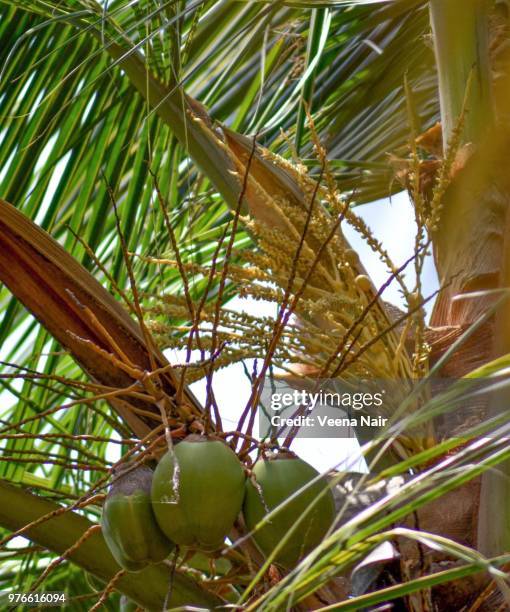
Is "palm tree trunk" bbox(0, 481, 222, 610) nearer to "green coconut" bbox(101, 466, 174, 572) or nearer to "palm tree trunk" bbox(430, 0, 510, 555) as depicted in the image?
"green coconut" bbox(101, 466, 174, 572)

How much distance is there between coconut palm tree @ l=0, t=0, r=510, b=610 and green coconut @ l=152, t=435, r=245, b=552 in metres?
0.05

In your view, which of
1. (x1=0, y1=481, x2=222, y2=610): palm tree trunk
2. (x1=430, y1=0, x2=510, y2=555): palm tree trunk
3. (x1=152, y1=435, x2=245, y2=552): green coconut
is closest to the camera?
(x1=152, y1=435, x2=245, y2=552): green coconut

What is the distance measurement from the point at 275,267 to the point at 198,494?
0.43 metres

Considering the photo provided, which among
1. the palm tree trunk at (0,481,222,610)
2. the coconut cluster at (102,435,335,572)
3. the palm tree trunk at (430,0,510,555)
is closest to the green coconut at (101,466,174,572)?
the coconut cluster at (102,435,335,572)

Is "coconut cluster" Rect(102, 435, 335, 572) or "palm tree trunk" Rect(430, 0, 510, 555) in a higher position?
"palm tree trunk" Rect(430, 0, 510, 555)

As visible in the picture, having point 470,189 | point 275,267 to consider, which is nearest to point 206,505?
point 275,267

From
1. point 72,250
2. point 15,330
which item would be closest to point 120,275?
point 72,250

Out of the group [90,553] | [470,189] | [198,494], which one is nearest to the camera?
[198,494]

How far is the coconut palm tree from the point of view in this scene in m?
1.09

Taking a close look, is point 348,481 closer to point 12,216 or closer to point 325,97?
point 12,216

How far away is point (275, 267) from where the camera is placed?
1.32 m

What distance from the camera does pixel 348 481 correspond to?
1258mm

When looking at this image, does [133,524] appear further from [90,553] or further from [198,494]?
[90,553]

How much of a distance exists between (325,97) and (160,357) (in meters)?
1.12
